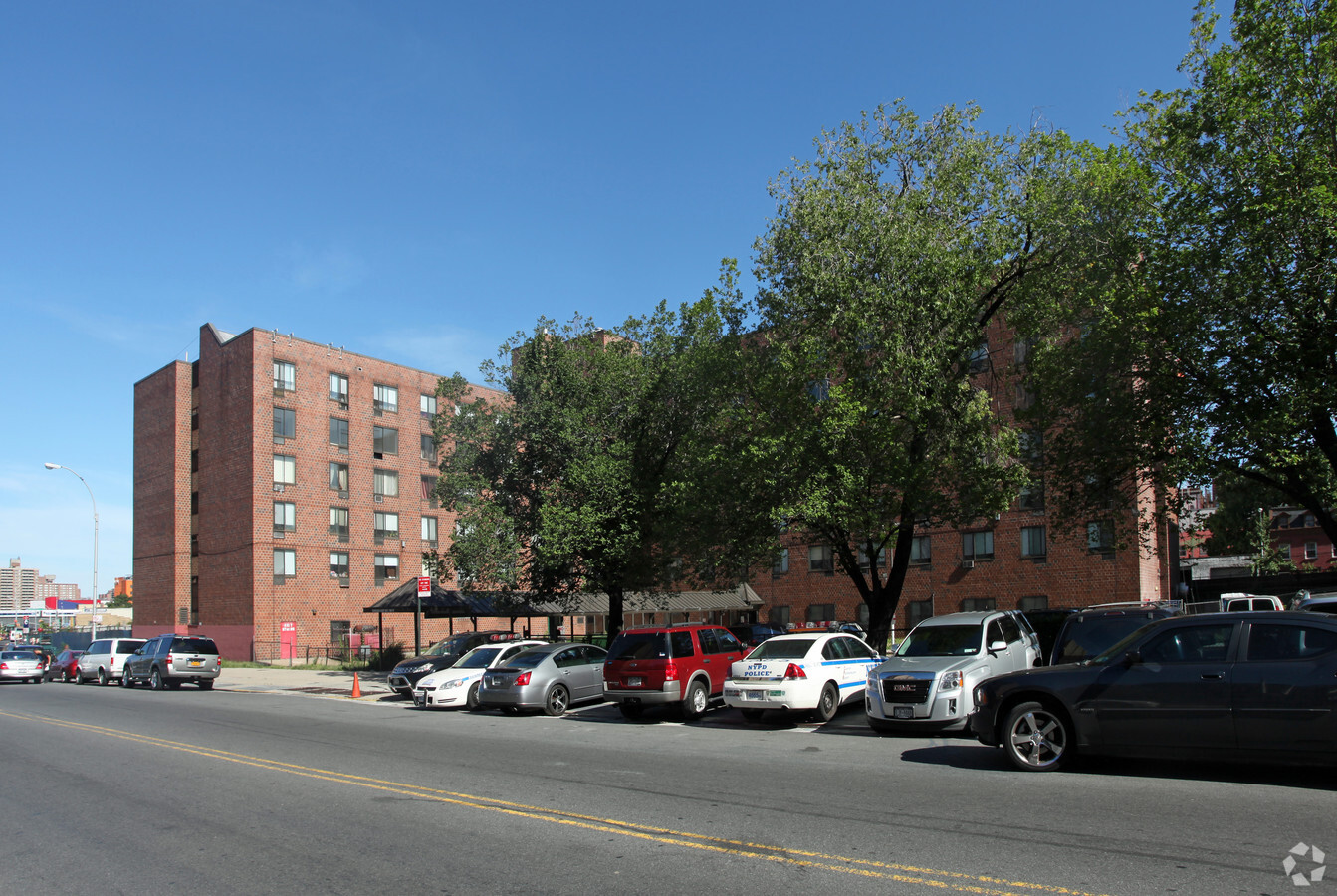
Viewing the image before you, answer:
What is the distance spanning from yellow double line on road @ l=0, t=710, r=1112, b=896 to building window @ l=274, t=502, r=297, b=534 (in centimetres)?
4072

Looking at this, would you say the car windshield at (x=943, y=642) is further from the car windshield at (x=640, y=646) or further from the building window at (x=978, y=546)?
the building window at (x=978, y=546)

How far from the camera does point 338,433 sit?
175ft

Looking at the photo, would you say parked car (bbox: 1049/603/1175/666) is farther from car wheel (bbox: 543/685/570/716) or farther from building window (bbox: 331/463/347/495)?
building window (bbox: 331/463/347/495)

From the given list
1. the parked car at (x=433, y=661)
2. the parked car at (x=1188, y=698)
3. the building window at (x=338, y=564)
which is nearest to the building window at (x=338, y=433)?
the building window at (x=338, y=564)

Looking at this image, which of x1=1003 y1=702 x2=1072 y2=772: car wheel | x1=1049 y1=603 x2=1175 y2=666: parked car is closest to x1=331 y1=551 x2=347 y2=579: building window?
x1=1049 y1=603 x2=1175 y2=666: parked car

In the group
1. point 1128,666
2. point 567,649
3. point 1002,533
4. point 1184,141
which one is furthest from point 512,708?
point 1002,533

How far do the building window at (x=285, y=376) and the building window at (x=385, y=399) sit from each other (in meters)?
5.15

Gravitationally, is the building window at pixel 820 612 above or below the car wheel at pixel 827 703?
below

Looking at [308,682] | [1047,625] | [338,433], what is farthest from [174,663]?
[1047,625]

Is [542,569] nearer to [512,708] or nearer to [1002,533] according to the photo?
[512,708]

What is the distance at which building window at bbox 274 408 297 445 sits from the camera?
165 ft

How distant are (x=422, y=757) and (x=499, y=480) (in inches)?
655

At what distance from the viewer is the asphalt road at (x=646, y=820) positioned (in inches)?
244

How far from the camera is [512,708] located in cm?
1956
